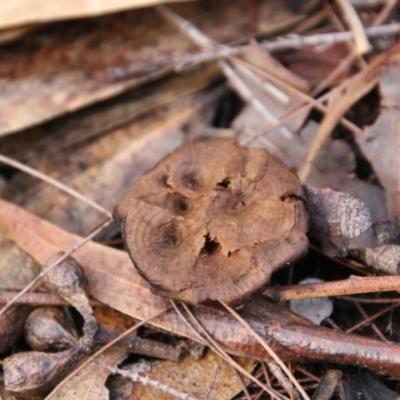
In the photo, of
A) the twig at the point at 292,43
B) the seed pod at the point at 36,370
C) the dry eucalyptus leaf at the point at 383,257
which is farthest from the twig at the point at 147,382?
the twig at the point at 292,43

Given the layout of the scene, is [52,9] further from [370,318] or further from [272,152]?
[370,318]

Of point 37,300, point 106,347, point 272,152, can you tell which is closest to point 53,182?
point 37,300

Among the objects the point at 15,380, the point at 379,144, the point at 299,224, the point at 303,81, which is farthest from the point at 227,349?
the point at 303,81

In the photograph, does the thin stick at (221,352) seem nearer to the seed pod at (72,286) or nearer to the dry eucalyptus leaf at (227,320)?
the dry eucalyptus leaf at (227,320)

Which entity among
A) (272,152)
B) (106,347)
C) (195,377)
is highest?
(272,152)

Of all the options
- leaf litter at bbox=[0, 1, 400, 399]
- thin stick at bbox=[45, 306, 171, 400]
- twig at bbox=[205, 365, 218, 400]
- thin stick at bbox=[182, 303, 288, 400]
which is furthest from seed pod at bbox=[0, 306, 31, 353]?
twig at bbox=[205, 365, 218, 400]

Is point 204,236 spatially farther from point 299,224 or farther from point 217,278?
point 299,224

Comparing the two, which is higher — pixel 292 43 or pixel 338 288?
pixel 292 43
